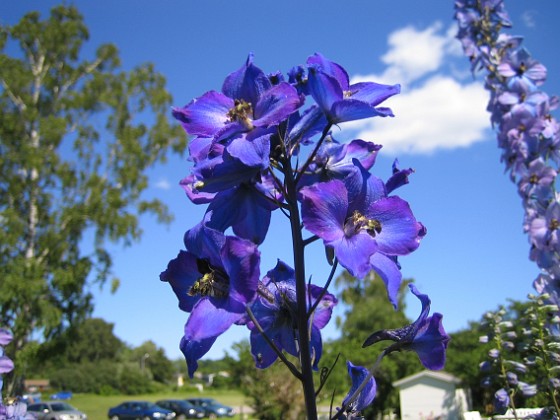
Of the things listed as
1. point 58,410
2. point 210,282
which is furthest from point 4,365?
point 58,410

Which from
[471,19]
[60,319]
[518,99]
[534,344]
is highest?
[471,19]

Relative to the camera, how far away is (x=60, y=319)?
534 inches

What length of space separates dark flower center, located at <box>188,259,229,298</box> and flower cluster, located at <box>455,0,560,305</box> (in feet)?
10.5

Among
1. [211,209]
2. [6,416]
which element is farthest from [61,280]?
[211,209]

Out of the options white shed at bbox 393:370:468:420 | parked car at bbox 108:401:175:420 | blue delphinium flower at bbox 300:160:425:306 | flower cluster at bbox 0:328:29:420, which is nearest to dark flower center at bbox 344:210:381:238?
blue delphinium flower at bbox 300:160:425:306

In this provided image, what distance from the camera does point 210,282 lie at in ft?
3.41

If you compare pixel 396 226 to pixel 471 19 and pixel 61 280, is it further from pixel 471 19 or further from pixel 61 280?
pixel 61 280

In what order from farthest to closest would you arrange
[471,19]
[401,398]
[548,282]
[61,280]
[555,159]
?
1. [401,398]
2. [61,280]
3. [471,19]
4. [555,159]
5. [548,282]

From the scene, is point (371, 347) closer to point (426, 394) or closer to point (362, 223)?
point (426, 394)

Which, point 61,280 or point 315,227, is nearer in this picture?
point 315,227

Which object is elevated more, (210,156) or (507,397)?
(210,156)

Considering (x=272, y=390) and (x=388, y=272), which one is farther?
(x=272, y=390)

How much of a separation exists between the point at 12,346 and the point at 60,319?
1256mm

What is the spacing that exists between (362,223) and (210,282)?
12.9 inches
